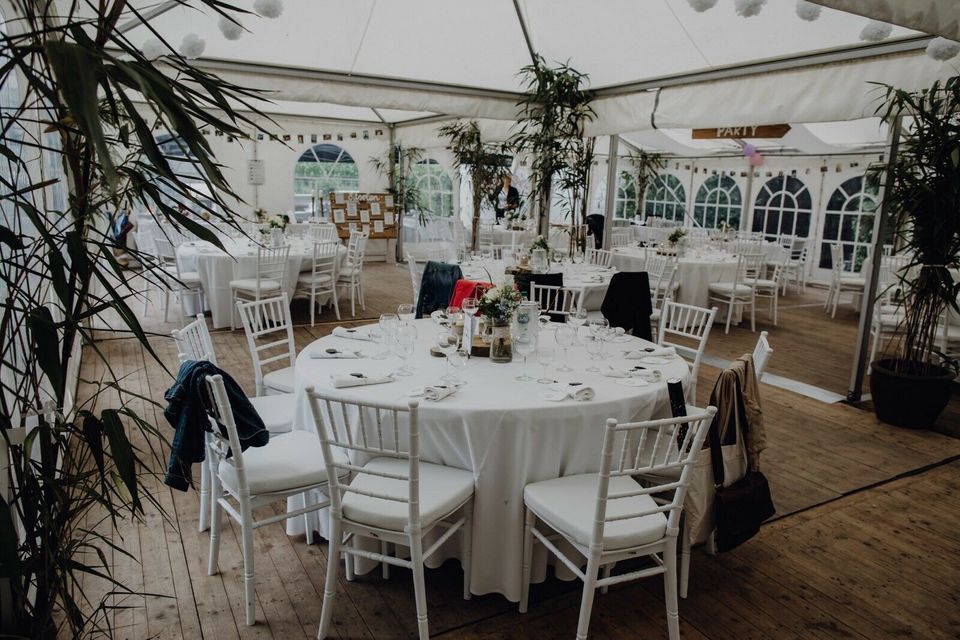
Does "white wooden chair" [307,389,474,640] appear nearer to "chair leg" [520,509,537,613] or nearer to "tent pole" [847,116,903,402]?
"chair leg" [520,509,537,613]

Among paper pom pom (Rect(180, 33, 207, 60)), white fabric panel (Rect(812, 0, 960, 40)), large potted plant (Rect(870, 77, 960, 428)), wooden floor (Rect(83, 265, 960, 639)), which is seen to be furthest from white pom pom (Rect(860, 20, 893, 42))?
paper pom pom (Rect(180, 33, 207, 60))

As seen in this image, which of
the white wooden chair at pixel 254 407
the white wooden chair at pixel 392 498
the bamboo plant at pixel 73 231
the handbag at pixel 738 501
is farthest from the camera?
the white wooden chair at pixel 254 407

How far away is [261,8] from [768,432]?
4506 millimetres

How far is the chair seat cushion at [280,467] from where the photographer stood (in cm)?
256

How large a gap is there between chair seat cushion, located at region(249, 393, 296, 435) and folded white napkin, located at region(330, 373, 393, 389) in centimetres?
47

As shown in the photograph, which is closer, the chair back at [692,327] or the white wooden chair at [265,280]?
the chair back at [692,327]

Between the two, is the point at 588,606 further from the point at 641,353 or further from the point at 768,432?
the point at 768,432

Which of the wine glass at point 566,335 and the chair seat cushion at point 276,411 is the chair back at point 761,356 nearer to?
the wine glass at point 566,335

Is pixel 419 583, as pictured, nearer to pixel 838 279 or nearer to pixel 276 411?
pixel 276 411

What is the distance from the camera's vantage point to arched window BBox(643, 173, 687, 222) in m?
14.1

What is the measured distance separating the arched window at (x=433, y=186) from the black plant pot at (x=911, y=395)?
9.42 m

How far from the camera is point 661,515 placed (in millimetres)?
2443

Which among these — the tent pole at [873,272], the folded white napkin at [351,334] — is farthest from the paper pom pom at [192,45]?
the tent pole at [873,272]

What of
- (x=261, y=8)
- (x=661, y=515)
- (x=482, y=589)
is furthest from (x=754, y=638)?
(x=261, y=8)
